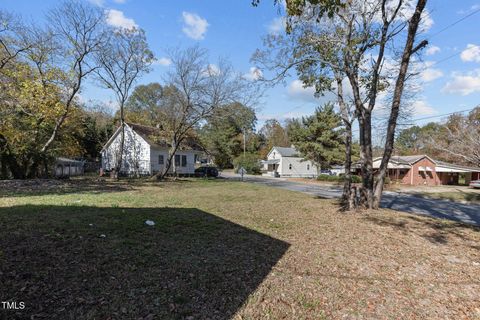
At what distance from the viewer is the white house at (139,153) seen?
88.6 ft

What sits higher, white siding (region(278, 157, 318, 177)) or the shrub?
white siding (region(278, 157, 318, 177))

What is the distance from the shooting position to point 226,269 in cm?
407

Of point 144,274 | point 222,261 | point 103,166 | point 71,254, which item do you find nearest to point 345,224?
point 222,261

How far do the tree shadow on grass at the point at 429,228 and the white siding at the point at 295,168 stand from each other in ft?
105

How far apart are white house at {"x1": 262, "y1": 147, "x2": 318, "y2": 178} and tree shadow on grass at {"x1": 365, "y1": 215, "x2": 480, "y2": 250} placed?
31.1m

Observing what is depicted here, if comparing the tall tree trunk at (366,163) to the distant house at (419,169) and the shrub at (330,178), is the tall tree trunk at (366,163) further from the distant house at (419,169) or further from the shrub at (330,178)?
the distant house at (419,169)

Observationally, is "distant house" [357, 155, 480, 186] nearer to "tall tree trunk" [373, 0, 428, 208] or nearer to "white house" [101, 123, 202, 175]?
"tall tree trunk" [373, 0, 428, 208]

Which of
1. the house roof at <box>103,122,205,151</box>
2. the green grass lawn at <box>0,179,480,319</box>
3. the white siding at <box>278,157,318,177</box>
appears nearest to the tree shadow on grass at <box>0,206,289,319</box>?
the green grass lawn at <box>0,179,480,319</box>

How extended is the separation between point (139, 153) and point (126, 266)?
2511 centimetres

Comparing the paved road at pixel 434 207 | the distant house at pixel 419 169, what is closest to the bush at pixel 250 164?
the distant house at pixel 419 169

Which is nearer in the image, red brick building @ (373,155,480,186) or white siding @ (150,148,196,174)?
white siding @ (150,148,196,174)

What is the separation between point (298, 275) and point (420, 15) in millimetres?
9401

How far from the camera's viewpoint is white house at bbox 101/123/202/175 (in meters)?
27.0

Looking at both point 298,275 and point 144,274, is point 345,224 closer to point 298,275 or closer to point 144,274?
point 298,275
